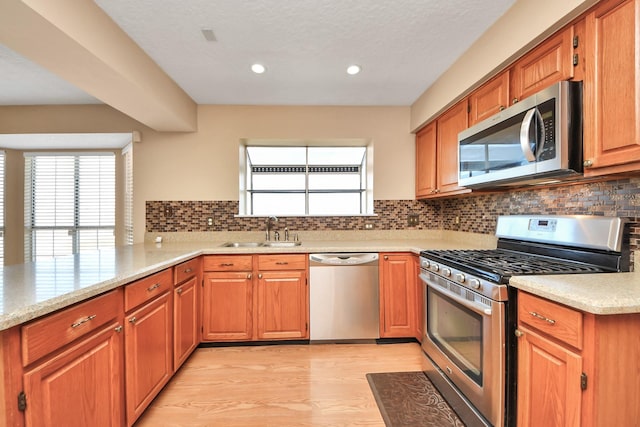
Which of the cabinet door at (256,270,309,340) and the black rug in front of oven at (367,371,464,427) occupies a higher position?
the cabinet door at (256,270,309,340)

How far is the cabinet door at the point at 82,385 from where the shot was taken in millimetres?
1007

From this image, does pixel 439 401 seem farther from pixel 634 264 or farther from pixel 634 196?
pixel 634 196

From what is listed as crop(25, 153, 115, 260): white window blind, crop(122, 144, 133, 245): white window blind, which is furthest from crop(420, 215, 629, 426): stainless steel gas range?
crop(25, 153, 115, 260): white window blind

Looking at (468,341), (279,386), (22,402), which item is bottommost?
(279,386)

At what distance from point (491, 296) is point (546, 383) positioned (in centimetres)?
38

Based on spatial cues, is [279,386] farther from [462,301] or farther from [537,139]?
[537,139]

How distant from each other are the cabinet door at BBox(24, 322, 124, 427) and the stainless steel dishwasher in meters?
1.55

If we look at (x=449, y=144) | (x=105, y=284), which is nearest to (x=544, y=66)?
(x=449, y=144)

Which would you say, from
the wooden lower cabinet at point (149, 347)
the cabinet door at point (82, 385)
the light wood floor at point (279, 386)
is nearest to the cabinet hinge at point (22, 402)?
the cabinet door at point (82, 385)

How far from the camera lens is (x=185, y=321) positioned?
2.29 metres

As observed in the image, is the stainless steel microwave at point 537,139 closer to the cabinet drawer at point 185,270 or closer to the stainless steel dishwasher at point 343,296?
the stainless steel dishwasher at point 343,296

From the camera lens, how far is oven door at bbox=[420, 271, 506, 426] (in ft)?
4.58

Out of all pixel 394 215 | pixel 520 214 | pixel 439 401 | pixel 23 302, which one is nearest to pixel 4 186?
pixel 23 302

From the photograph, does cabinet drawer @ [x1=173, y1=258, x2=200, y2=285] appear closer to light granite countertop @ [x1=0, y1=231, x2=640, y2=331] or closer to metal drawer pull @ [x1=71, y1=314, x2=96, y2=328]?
light granite countertop @ [x1=0, y1=231, x2=640, y2=331]
